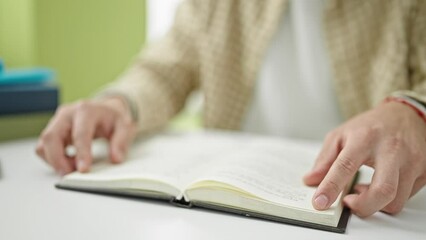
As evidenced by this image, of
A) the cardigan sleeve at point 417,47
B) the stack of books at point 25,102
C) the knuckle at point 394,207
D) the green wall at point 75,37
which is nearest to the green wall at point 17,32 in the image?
the green wall at point 75,37

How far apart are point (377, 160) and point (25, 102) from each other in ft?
2.47

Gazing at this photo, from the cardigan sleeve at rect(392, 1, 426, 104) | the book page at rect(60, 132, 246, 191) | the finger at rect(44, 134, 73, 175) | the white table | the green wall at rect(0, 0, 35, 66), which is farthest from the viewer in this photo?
the green wall at rect(0, 0, 35, 66)

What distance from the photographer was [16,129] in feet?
3.38

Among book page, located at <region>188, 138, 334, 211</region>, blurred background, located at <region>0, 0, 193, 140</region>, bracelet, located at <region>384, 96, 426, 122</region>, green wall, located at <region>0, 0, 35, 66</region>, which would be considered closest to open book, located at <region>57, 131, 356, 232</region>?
book page, located at <region>188, 138, 334, 211</region>

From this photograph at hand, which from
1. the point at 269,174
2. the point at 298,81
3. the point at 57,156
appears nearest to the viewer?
the point at 269,174

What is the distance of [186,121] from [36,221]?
3.87ft

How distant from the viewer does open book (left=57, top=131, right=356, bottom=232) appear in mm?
547

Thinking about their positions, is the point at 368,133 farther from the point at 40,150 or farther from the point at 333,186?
the point at 40,150

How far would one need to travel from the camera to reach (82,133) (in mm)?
763

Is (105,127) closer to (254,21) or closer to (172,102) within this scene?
(172,102)

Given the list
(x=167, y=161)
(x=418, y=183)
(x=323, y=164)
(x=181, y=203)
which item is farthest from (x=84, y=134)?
(x=418, y=183)

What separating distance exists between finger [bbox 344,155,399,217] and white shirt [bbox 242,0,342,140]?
540 millimetres

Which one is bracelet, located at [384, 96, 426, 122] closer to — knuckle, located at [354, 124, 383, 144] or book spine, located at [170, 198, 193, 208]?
knuckle, located at [354, 124, 383, 144]

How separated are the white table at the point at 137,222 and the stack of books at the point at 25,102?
39 cm
